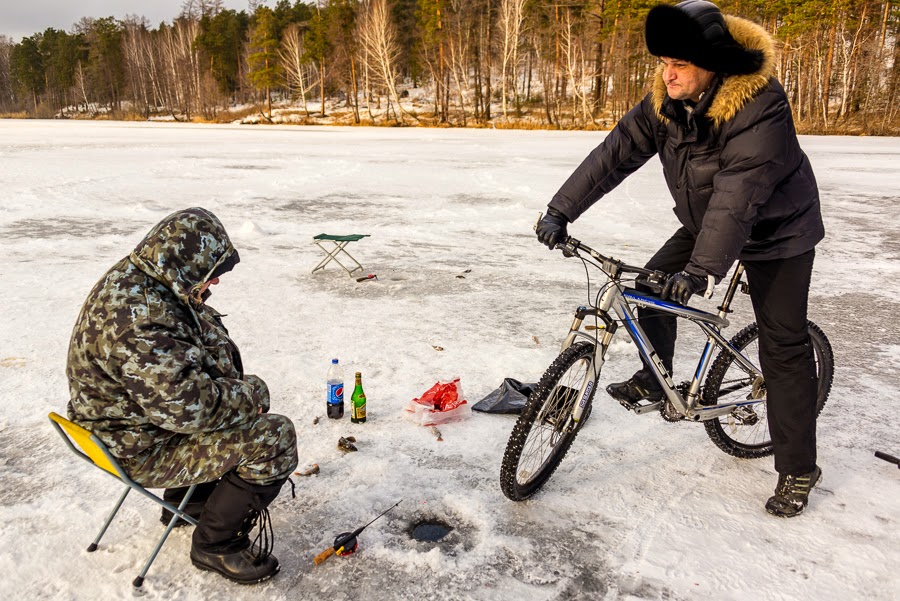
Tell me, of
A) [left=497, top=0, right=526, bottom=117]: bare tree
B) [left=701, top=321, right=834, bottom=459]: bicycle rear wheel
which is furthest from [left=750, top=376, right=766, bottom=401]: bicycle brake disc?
[left=497, top=0, right=526, bottom=117]: bare tree

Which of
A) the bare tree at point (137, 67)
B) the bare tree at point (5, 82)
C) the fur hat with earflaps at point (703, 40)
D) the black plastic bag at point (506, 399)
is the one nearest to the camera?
the fur hat with earflaps at point (703, 40)

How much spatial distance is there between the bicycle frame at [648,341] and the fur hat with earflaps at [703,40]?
0.95 metres

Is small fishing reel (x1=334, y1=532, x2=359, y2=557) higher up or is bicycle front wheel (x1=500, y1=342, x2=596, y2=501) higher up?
bicycle front wheel (x1=500, y1=342, x2=596, y2=501)

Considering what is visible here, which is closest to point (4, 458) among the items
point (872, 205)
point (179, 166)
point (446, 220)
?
point (446, 220)

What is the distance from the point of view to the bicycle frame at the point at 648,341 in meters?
3.04

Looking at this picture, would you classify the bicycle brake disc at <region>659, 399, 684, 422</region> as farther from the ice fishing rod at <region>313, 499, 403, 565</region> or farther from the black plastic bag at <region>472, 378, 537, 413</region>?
the ice fishing rod at <region>313, 499, 403, 565</region>

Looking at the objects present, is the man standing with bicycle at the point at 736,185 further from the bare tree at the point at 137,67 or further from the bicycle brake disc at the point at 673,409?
the bare tree at the point at 137,67

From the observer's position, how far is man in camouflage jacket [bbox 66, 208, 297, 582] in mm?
2119

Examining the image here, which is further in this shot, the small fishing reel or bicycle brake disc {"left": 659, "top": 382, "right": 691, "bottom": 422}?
bicycle brake disc {"left": 659, "top": 382, "right": 691, "bottom": 422}

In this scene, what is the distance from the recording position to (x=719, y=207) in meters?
2.73

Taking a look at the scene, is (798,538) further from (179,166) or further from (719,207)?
(179,166)

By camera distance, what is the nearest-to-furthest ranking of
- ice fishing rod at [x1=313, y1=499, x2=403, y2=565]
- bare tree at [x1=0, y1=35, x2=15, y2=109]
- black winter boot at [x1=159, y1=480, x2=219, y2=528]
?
ice fishing rod at [x1=313, y1=499, x2=403, y2=565] < black winter boot at [x1=159, y1=480, x2=219, y2=528] < bare tree at [x1=0, y1=35, x2=15, y2=109]

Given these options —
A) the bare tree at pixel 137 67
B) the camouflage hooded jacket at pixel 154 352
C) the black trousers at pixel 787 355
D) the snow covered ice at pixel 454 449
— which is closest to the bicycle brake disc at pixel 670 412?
the snow covered ice at pixel 454 449

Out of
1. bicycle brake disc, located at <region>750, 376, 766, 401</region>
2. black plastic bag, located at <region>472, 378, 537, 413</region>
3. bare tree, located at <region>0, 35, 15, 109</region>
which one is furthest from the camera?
bare tree, located at <region>0, 35, 15, 109</region>
